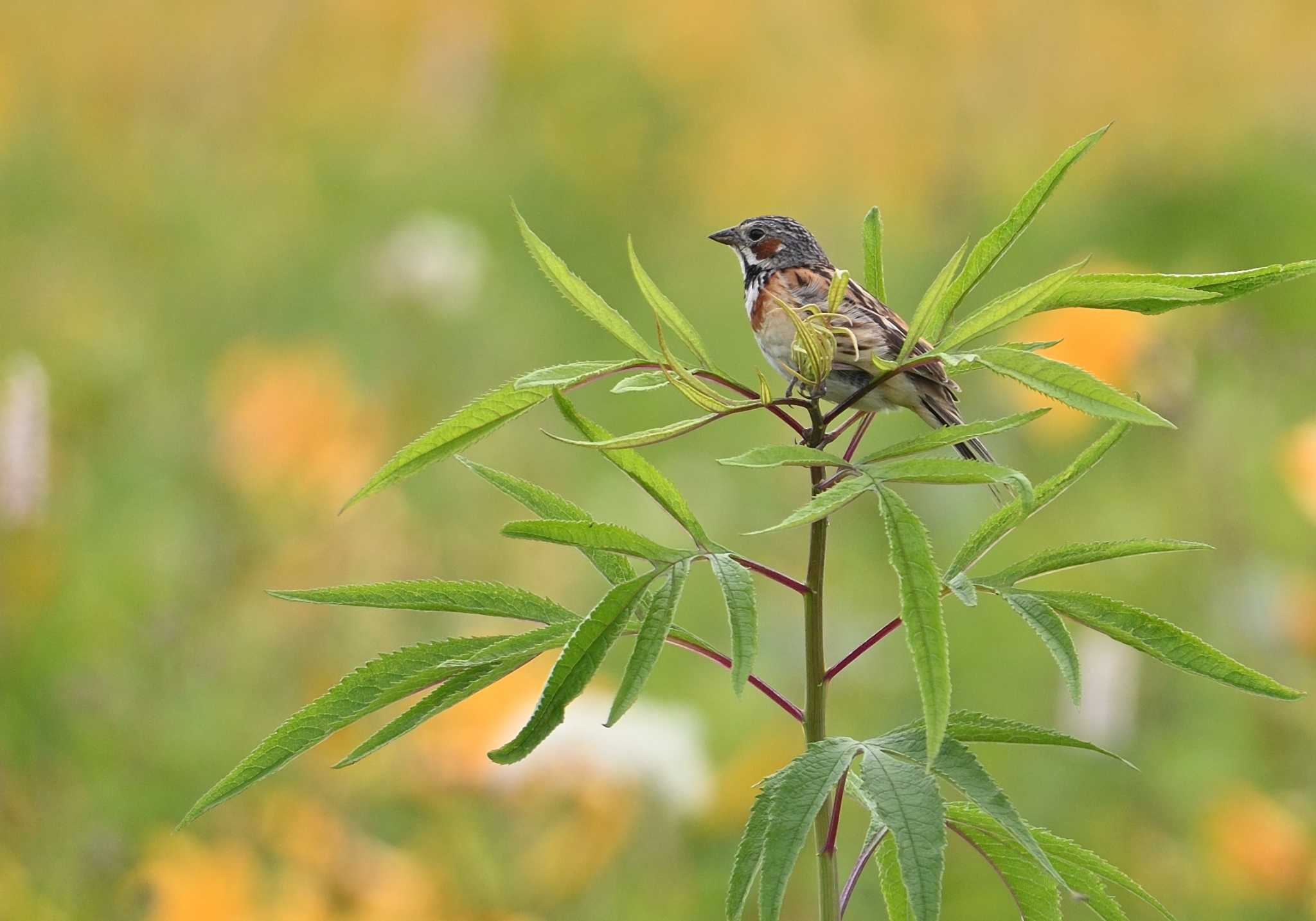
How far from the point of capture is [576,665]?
75 centimetres

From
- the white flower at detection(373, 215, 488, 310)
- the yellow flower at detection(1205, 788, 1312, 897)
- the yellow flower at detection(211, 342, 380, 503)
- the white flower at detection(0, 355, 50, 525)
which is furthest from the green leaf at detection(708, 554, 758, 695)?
the white flower at detection(373, 215, 488, 310)

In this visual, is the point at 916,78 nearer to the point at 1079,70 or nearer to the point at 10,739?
the point at 1079,70

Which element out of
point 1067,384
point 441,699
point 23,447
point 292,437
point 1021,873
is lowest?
point 292,437

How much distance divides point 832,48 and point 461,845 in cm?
410

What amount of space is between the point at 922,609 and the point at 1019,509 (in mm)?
174

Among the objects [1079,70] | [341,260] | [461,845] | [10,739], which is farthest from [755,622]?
[1079,70]

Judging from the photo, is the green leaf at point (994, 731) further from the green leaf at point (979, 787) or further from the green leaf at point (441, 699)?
the green leaf at point (441, 699)

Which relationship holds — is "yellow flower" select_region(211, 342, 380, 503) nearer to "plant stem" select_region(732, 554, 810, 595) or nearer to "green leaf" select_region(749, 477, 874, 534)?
"plant stem" select_region(732, 554, 810, 595)

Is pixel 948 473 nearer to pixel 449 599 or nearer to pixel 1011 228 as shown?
pixel 1011 228

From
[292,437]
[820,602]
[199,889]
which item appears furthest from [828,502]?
[292,437]

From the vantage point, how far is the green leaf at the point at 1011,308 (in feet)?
2.69

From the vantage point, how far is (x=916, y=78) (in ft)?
17.2

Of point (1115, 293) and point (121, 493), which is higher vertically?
point (1115, 293)

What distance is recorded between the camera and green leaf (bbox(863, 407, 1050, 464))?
2.51 feet
